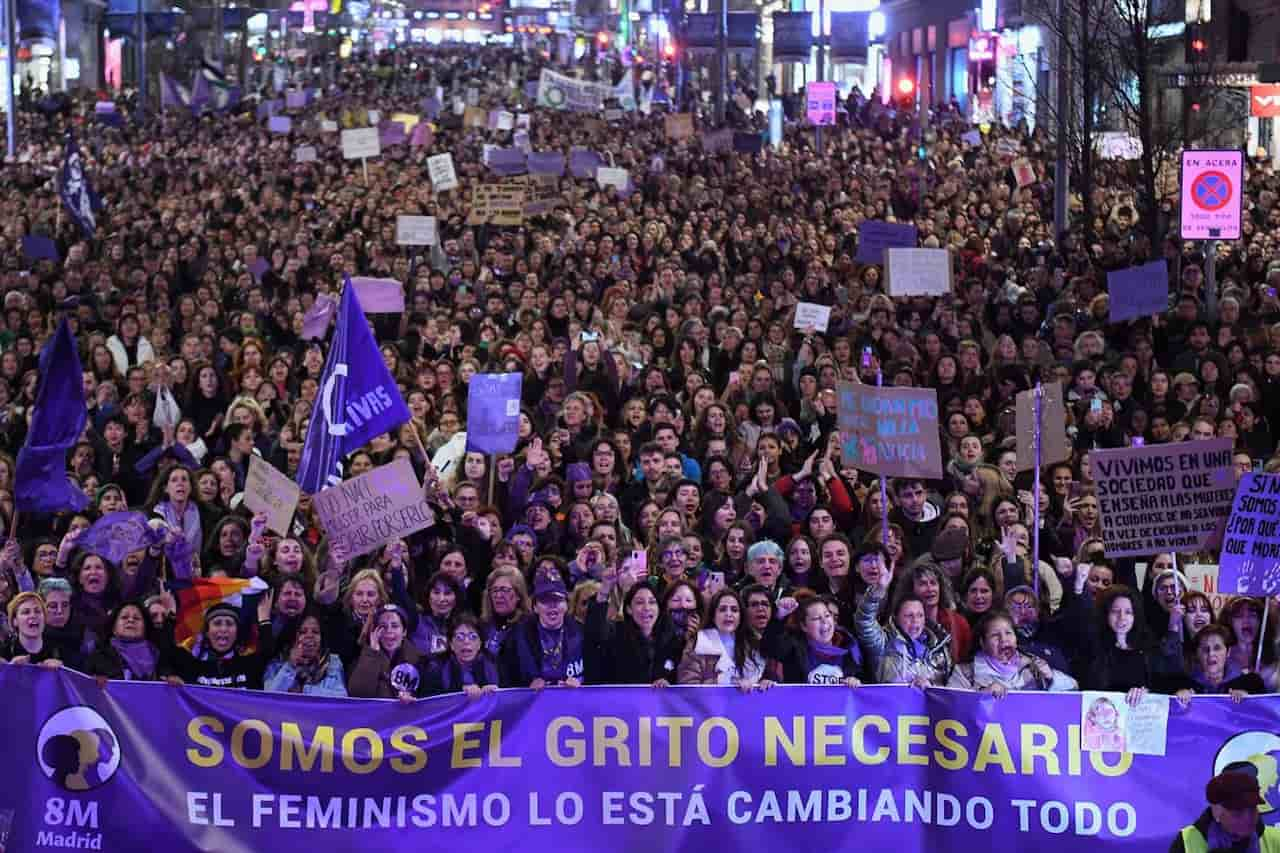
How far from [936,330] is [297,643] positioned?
10262 millimetres

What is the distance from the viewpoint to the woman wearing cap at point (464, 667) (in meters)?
8.79

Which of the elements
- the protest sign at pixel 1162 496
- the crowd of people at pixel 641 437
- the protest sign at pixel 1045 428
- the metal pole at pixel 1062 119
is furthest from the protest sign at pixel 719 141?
the protest sign at pixel 1162 496

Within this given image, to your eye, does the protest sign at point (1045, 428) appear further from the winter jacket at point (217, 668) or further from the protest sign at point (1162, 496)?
the winter jacket at point (217, 668)

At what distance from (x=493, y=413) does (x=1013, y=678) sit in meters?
4.68

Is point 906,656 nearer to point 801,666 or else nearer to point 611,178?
point 801,666

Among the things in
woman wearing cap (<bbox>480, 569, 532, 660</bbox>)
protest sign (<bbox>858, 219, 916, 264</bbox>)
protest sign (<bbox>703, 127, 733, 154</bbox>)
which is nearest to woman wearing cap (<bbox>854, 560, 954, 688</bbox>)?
woman wearing cap (<bbox>480, 569, 532, 660</bbox>)

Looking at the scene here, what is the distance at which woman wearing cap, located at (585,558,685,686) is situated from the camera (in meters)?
8.98

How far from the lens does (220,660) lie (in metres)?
8.89

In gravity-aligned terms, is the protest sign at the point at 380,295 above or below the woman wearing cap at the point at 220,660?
above

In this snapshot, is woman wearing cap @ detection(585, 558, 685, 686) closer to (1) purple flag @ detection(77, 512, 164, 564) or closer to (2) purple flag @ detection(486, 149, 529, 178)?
(1) purple flag @ detection(77, 512, 164, 564)

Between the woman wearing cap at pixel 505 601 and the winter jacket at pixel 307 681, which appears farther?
the woman wearing cap at pixel 505 601

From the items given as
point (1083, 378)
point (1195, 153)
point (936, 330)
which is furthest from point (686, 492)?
point (1195, 153)

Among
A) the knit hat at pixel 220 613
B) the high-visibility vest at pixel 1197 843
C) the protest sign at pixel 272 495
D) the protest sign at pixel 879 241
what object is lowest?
the high-visibility vest at pixel 1197 843

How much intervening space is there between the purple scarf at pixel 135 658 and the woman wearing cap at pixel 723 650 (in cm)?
212
